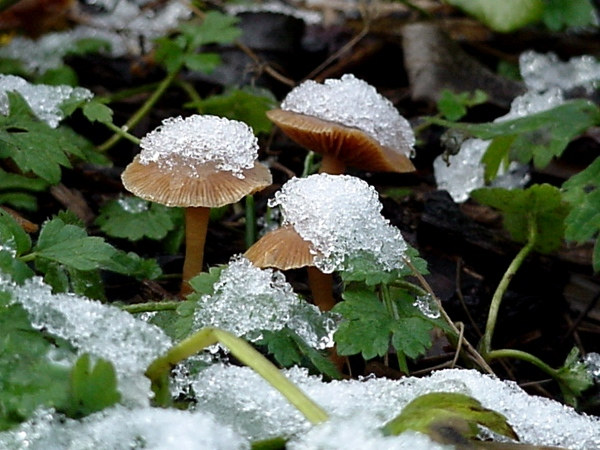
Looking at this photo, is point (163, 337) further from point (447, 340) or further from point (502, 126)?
point (502, 126)

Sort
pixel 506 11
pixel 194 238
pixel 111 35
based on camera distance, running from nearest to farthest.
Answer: pixel 194 238
pixel 506 11
pixel 111 35

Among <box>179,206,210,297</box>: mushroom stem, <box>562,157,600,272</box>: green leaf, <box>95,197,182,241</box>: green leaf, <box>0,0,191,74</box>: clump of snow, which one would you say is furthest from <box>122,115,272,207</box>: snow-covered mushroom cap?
<box>0,0,191,74</box>: clump of snow

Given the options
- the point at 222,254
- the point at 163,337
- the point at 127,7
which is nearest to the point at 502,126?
the point at 222,254

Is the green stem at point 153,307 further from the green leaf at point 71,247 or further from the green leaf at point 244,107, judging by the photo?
the green leaf at point 244,107

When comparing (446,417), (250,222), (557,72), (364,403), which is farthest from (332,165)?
(557,72)

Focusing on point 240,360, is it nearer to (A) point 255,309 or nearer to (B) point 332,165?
(A) point 255,309
